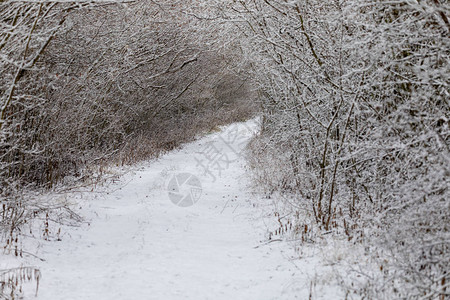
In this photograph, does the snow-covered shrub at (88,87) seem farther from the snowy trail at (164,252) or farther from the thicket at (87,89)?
the snowy trail at (164,252)

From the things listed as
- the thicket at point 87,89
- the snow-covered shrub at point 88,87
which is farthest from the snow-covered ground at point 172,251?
the snow-covered shrub at point 88,87

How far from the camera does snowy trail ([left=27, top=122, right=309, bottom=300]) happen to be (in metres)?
4.02

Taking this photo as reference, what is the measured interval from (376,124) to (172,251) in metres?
3.05

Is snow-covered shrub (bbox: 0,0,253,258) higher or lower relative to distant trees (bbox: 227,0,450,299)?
higher

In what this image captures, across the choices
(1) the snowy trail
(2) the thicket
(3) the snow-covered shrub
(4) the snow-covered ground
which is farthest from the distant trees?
(3) the snow-covered shrub

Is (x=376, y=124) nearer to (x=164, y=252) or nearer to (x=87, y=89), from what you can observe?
(x=164, y=252)

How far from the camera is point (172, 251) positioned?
5.18m

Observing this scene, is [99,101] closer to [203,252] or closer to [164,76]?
[164,76]

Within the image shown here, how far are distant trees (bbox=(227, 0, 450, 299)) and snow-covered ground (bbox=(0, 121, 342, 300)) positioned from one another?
0.76 m

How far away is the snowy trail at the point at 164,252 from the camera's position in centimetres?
402

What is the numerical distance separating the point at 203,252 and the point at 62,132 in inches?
163

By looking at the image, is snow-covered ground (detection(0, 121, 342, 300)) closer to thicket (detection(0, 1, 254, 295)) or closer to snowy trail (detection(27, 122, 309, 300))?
snowy trail (detection(27, 122, 309, 300))

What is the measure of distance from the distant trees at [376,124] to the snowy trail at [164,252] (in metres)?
0.94

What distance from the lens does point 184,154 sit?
1334 cm
